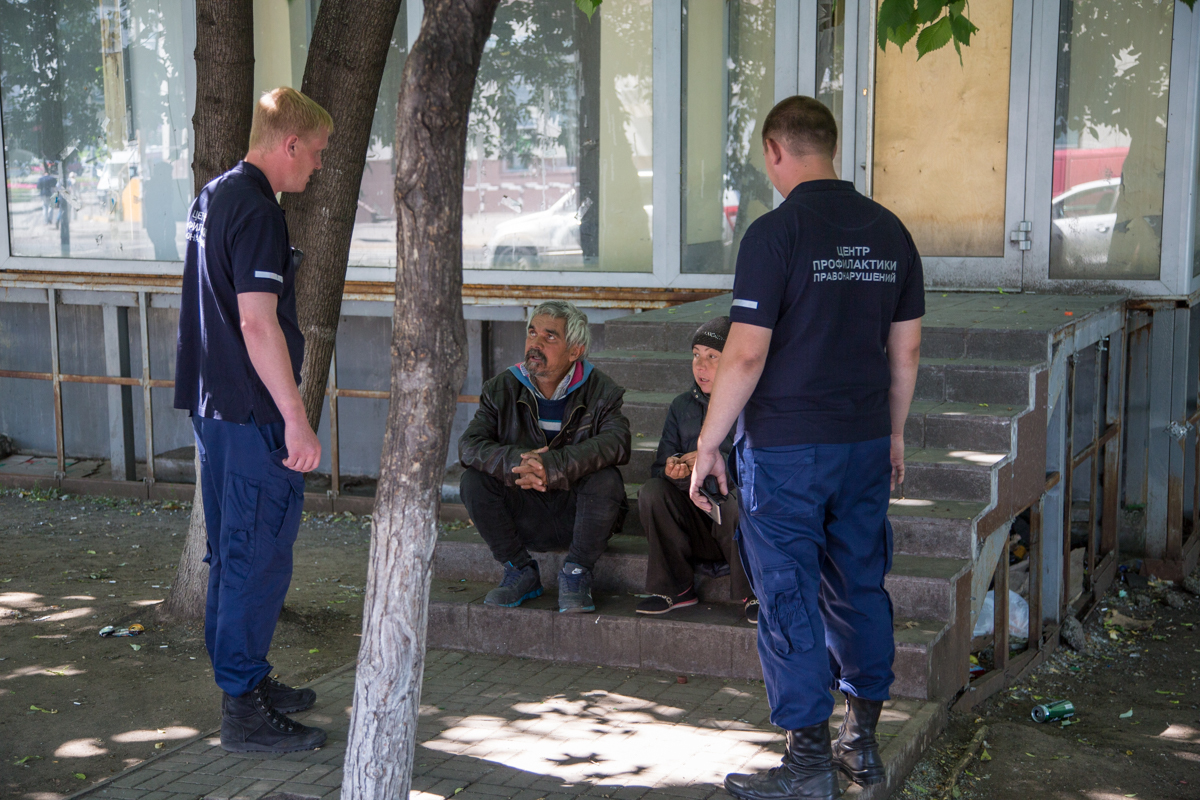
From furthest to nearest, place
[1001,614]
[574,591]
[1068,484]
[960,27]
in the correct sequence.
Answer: [1068,484] < [1001,614] < [960,27] < [574,591]

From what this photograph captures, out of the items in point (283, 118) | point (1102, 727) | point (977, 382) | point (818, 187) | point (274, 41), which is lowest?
point (1102, 727)

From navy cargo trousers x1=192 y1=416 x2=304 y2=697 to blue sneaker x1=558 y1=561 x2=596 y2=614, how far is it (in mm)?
1357

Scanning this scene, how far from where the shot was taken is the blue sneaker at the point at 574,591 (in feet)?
16.0

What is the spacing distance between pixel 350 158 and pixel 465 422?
3897 millimetres

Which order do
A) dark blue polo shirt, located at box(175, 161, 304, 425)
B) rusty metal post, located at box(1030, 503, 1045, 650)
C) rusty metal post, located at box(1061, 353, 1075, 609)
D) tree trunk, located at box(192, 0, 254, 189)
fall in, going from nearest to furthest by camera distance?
dark blue polo shirt, located at box(175, 161, 304, 425) < tree trunk, located at box(192, 0, 254, 189) < rusty metal post, located at box(1030, 503, 1045, 650) < rusty metal post, located at box(1061, 353, 1075, 609)

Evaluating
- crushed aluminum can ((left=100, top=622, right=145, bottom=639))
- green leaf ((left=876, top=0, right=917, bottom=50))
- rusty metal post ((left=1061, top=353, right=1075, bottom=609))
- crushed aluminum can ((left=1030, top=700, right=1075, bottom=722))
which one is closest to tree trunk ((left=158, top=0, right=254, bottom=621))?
crushed aluminum can ((left=100, top=622, right=145, bottom=639))

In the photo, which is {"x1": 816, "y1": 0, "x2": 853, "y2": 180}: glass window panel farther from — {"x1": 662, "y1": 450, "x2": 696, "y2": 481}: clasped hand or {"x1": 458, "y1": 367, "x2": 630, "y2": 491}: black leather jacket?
{"x1": 662, "y1": 450, "x2": 696, "y2": 481}: clasped hand

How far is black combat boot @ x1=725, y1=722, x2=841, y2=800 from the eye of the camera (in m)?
3.49

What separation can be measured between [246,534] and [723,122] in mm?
5195

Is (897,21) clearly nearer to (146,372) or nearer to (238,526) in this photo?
(238,526)

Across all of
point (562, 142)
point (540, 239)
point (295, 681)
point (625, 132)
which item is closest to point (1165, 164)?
point (625, 132)

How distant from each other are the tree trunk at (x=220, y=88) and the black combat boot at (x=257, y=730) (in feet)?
5.59

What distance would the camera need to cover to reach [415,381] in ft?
9.92

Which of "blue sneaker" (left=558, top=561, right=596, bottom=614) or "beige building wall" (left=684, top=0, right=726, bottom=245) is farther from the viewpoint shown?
"beige building wall" (left=684, top=0, right=726, bottom=245)
